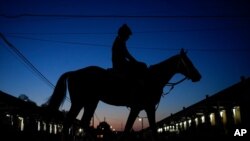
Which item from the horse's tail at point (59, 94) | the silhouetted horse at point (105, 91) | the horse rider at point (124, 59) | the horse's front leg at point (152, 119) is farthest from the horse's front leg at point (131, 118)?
the horse's tail at point (59, 94)

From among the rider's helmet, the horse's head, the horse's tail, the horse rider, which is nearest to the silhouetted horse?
the horse's tail

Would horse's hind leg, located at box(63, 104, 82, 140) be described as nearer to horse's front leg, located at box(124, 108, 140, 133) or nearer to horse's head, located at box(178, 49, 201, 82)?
horse's front leg, located at box(124, 108, 140, 133)

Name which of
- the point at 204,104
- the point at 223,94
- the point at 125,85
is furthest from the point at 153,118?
the point at 204,104

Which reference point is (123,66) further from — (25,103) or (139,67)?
(25,103)

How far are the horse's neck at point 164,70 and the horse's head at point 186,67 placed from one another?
19 centimetres

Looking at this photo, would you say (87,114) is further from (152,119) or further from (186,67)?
(186,67)

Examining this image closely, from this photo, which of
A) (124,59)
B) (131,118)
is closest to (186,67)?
(124,59)

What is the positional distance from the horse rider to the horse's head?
128 centimetres

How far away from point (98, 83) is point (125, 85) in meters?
0.70

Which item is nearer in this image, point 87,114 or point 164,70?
point 87,114

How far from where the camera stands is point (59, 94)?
7.55 m

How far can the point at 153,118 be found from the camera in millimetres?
7449

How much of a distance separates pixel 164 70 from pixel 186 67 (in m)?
0.79

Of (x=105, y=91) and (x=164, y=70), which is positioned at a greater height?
(x=164, y=70)
